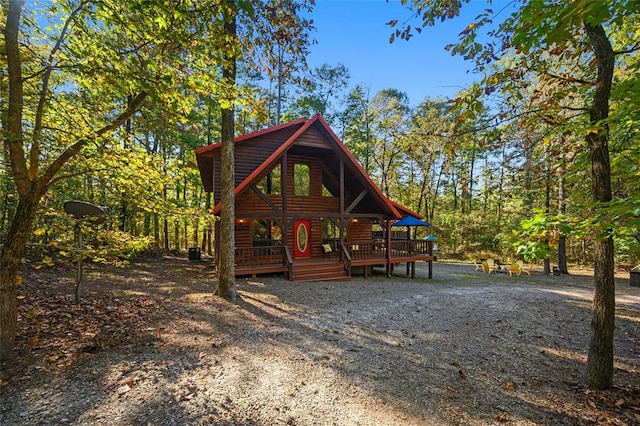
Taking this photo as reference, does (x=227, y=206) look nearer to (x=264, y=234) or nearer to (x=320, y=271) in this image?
(x=320, y=271)

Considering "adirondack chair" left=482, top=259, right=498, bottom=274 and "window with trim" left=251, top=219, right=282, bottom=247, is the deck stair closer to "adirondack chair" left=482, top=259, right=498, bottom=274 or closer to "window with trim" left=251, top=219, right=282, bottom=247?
"window with trim" left=251, top=219, right=282, bottom=247

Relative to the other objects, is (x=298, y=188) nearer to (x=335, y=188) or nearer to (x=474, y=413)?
→ (x=335, y=188)

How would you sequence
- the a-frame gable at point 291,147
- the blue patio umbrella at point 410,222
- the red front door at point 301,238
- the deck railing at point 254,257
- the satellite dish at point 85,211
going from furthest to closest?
the blue patio umbrella at point 410,222 < the red front door at point 301,238 < the a-frame gable at point 291,147 < the deck railing at point 254,257 < the satellite dish at point 85,211

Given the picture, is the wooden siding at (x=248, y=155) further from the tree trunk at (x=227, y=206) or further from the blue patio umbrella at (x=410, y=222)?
the blue patio umbrella at (x=410, y=222)

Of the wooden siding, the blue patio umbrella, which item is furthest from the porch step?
the blue patio umbrella

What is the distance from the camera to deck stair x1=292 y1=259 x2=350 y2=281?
448 inches

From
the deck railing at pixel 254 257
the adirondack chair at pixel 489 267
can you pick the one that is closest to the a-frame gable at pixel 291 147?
the deck railing at pixel 254 257

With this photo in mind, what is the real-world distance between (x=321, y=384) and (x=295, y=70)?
22.1 feet

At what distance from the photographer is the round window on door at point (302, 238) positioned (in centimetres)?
1433

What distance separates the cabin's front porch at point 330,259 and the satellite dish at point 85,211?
5.43 meters

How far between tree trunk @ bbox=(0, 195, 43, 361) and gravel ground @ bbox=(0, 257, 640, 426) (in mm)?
354

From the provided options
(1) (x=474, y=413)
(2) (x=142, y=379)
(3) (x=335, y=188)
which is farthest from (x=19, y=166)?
(3) (x=335, y=188)

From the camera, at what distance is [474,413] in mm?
3408

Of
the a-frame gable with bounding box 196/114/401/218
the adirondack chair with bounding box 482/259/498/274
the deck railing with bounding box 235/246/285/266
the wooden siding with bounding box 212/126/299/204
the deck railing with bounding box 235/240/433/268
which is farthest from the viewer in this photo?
the adirondack chair with bounding box 482/259/498/274
